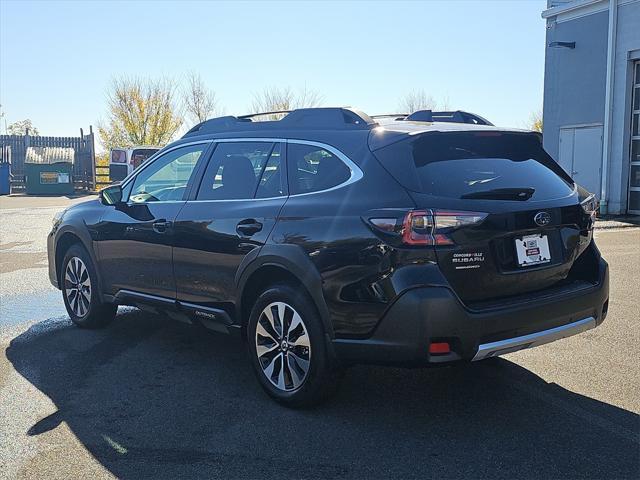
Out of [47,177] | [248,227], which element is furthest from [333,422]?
[47,177]

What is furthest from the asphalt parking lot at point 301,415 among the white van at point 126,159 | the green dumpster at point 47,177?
the green dumpster at point 47,177

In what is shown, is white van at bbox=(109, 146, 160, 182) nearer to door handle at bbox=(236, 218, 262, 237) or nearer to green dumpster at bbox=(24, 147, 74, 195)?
green dumpster at bbox=(24, 147, 74, 195)

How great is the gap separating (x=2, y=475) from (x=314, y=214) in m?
2.14

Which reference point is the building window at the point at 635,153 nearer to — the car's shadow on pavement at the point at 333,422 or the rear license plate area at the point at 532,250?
the car's shadow on pavement at the point at 333,422

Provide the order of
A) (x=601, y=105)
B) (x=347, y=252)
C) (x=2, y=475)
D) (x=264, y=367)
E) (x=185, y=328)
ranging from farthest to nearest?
(x=601, y=105) < (x=185, y=328) < (x=264, y=367) < (x=347, y=252) < (x=2, y=475)

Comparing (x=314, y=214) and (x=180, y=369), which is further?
(x=180, y=369)

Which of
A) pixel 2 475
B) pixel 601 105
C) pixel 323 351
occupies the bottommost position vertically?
pixel 2 475

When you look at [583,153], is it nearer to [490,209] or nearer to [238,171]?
[238,171]

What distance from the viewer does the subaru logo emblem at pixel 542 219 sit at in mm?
4035

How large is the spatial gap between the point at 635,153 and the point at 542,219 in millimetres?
14765

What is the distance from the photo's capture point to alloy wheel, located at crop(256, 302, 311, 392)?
168 inches

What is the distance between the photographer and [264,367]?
4559mm

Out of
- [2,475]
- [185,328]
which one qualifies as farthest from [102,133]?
[2,475]

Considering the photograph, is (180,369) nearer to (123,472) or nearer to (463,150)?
(123,472)
